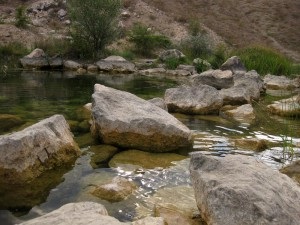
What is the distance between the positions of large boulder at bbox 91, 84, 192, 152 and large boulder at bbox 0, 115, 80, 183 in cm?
93

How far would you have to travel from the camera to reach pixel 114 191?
16.9 ft

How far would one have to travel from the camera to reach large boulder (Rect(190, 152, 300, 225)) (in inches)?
146

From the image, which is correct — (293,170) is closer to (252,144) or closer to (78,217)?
(252,144)

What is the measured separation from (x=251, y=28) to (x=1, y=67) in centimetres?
3265

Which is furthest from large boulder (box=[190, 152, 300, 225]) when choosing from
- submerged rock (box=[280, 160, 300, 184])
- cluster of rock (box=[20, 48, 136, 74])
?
cluster of rock (box=[20, 48, 136, 74])

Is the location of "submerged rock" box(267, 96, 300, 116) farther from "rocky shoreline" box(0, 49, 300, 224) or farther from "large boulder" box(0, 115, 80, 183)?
"large boulder" box(0, 115, 80, 183)

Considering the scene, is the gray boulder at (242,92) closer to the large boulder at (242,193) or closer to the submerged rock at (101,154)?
the submerged rock at (101,154)

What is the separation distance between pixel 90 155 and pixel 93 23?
75.3 feet

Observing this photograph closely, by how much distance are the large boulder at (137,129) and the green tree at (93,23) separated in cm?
2181

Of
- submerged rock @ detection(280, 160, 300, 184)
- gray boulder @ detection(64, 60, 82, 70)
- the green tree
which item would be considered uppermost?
the green tree

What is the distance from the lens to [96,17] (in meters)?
28.4

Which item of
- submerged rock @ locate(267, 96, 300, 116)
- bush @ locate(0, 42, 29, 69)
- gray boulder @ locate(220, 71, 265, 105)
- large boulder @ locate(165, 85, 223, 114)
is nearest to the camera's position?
large boulder @ locate(165, 85, 223, 114)

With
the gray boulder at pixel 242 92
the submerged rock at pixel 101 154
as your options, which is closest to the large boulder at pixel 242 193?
the submerged rock at pixel 101 154

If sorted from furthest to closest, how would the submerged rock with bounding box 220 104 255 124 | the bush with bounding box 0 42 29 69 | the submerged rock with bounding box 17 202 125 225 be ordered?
the bush with bounding box 0 42 29 69
the submerged rock with bounding box 220 104 255 124
the submerged rock with bounding box 17 202 125 225
